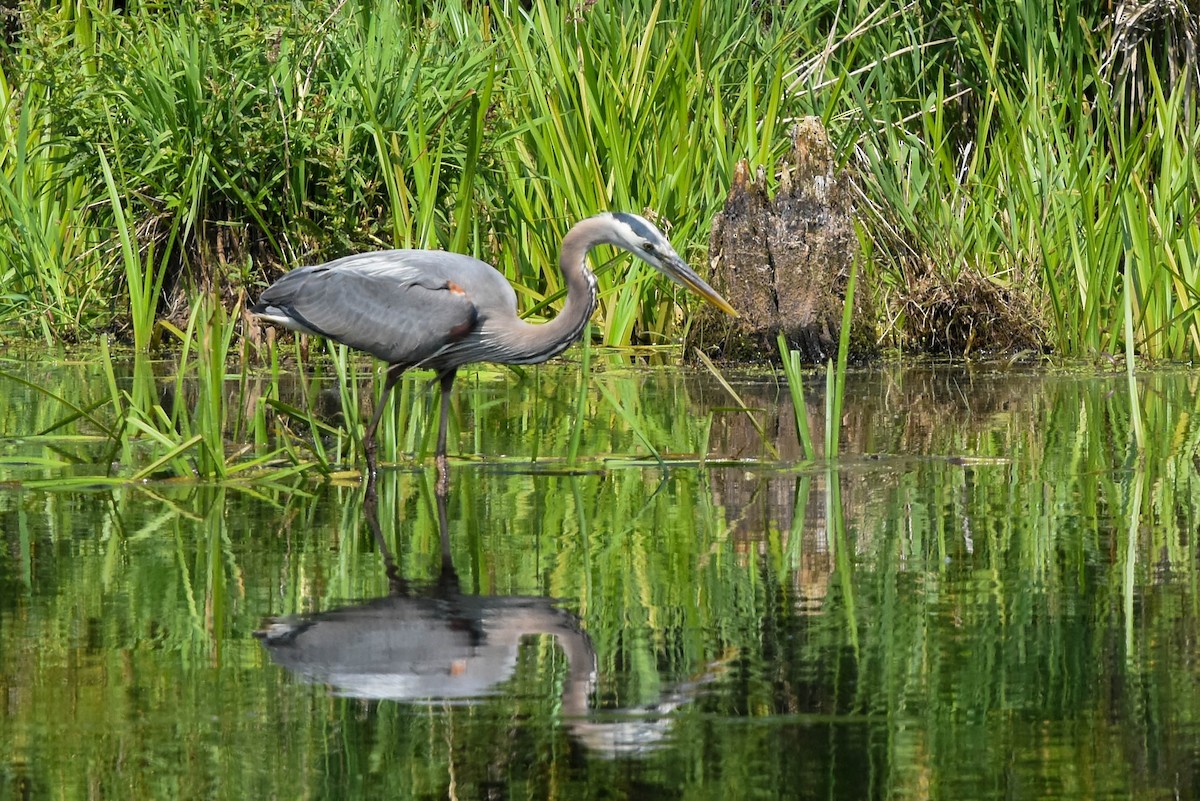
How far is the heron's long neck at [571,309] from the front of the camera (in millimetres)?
6129

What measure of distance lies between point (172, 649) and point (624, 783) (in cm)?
111

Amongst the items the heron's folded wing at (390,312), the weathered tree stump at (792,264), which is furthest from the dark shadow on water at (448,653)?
the weathered tree stump at (792,264)

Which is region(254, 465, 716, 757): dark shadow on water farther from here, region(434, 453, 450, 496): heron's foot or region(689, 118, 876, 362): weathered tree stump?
region(689, 118, 876, 362): weathered tree stump

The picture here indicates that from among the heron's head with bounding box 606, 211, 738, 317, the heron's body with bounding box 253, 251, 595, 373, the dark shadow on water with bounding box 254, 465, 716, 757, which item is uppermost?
the heron's head with bounding box 606, 211, 738, 317

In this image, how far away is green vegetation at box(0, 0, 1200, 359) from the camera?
29.7ft

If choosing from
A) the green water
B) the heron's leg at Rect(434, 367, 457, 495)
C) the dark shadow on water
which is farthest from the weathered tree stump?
the dark shadow on water

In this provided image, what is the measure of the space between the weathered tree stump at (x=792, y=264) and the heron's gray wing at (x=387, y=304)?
3111 millimetres

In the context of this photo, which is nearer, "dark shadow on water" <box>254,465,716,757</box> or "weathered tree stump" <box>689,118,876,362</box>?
"dark shadow on water" <box>254,465,716,757</box>

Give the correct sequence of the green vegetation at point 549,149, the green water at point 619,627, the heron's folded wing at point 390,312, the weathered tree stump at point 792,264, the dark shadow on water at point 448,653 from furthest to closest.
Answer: the weathered tree stump at point 792,264
the green vegetation at point 549,149
the heron's folded wing at point 390,312
the dark shadow on water at point 448,653
the green water at point 619,627

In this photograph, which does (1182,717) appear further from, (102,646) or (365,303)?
(365,303)

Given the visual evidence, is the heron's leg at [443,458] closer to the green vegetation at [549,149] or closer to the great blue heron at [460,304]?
the great blue heron at [460,304]

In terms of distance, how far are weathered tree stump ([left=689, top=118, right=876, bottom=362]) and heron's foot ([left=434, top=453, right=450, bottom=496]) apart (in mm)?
3748

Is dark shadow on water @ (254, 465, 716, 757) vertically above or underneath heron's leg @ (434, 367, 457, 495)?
underneath

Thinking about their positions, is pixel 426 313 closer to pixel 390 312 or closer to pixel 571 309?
pixel 390 312
